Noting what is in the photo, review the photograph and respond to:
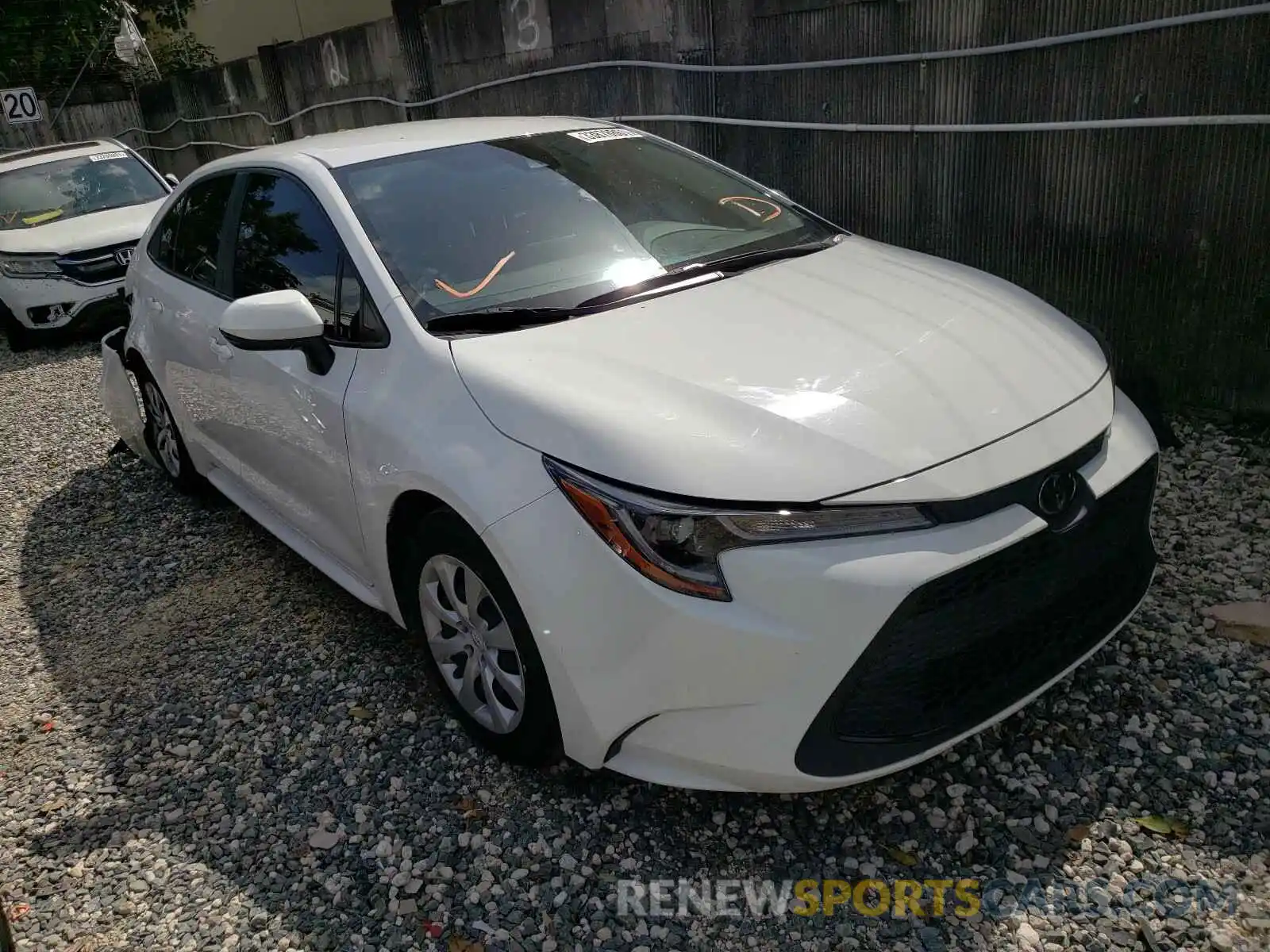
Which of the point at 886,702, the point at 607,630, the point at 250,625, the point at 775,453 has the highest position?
the point at 775,453

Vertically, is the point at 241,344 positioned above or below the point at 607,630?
above

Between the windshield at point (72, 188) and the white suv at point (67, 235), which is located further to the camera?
the windshield at point (72, 188)

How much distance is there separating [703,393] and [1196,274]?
3131 mm

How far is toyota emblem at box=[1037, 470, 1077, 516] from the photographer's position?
7.73 ft

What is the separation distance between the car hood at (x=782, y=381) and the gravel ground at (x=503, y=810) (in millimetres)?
918

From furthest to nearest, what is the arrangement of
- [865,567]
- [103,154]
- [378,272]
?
1. [103,154]
2. [378,272]
3. [865,567]

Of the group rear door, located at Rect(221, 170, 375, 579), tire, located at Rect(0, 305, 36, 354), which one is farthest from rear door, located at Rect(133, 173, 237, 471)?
tire, located at Rect(0, 305, 36, 354)

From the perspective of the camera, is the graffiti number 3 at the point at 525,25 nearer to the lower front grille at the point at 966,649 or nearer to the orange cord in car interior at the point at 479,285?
the orange cord in car interior at the point at 479,285

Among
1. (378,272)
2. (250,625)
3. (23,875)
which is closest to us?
(23,875)

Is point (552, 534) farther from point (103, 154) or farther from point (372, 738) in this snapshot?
point (103, 154)

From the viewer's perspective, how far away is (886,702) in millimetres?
2264

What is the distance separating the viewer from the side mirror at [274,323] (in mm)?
3031

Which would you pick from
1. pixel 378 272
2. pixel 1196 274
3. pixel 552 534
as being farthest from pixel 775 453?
pixel 1196 274

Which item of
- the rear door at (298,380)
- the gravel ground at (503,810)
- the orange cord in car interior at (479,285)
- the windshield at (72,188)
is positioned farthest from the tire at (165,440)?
the windshield at (72,188)
